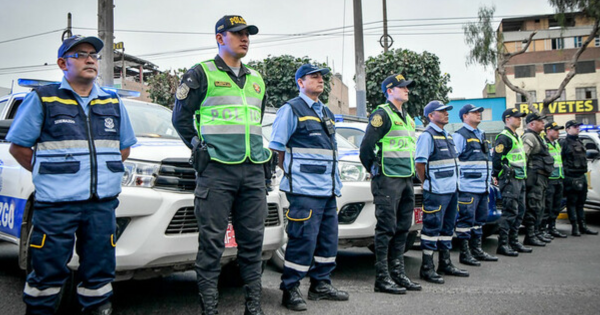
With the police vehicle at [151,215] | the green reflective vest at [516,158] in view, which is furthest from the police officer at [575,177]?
the police vehicle at [151,215]

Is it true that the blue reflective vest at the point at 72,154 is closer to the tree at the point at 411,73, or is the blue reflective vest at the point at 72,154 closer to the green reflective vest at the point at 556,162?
the green reflective vest at the point at 556,162

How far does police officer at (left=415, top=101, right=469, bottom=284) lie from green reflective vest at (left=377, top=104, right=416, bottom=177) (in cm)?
44

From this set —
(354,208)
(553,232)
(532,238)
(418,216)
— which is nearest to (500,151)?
(532,238)

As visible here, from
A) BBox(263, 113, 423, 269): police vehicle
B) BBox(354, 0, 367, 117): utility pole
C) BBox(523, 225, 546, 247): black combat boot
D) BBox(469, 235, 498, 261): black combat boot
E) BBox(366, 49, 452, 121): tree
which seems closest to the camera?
BBox(263, 113, 423, 269): police vehicle

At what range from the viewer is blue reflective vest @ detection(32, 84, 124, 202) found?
3020 mm

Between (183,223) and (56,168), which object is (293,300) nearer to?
(183,223)

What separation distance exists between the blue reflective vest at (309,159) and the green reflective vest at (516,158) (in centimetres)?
372

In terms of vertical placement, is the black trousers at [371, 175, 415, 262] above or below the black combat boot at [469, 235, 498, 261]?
above

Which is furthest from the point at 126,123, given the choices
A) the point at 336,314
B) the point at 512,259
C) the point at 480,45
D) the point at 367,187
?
the point at 480,45

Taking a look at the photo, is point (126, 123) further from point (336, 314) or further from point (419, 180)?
point (419, 180)

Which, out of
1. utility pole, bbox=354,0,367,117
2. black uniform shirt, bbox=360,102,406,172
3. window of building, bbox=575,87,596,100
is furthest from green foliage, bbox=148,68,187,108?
window of building, bbox=575,87,596,100

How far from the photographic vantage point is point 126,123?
3.44 m

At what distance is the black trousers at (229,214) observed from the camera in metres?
3.38

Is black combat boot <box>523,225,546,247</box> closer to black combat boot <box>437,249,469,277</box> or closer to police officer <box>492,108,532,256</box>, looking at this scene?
police officer <box>492,108,532,256</box>
